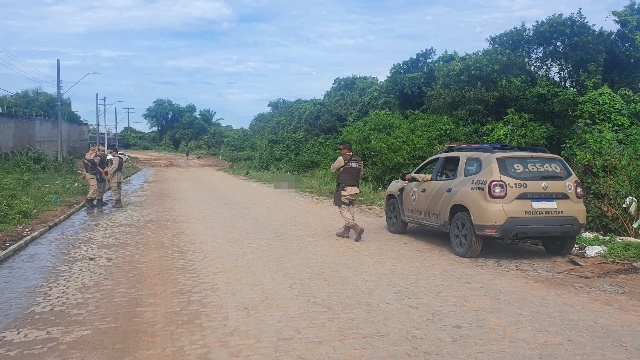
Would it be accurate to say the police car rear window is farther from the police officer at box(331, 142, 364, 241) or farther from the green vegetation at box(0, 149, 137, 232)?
the green vegetation at box(0, 149, 137, 232)

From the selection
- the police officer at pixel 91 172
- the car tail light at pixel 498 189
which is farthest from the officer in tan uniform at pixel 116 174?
the car tail light at pixel 498 189

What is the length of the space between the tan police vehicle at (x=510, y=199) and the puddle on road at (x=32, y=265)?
6.14 m

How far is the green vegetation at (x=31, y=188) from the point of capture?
44.1ft

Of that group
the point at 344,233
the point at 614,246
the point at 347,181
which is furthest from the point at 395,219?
the point at 614,246

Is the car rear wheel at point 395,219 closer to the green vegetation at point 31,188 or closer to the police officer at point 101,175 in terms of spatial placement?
the green vegetation at point 31,188

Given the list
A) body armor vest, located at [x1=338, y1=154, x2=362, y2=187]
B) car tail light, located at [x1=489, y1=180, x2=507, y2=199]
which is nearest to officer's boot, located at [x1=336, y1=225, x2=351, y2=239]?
body armor vest, located at [x1=338, y1=154, x2=362, y2=187]

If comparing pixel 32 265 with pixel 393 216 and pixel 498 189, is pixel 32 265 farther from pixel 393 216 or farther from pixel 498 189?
pixel 498 189

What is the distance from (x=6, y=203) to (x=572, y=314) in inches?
509

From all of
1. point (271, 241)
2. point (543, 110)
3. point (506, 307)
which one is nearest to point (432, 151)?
point (543, 110)

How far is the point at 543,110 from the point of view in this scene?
1997 cm

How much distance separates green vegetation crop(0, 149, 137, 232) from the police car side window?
9.25 metres

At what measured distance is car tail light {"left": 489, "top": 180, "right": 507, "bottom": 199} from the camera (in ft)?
27.4

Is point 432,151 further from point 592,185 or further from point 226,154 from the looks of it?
point 226,154

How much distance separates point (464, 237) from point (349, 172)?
2585mm
